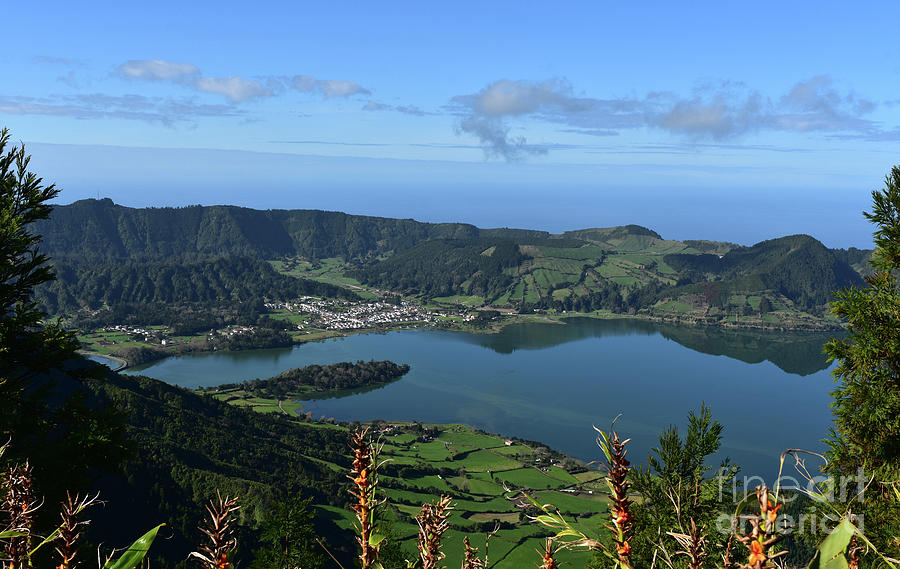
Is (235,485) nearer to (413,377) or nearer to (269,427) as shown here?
(269,427)

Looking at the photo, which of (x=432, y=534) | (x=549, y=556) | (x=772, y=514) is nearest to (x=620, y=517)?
(x=549, y=556)

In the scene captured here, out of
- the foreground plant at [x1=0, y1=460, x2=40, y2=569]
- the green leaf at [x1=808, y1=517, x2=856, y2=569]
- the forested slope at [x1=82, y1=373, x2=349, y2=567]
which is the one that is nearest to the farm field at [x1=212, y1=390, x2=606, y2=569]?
the forested slope at [x1=82, y1=373, x2=349, y2=567]

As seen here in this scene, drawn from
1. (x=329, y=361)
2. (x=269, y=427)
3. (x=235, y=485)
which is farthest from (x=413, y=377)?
(x=235, y=485)

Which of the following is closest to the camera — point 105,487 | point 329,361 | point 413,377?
point 105,487

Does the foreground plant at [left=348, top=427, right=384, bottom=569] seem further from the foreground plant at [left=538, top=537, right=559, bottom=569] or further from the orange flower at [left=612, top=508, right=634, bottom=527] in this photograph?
the orange flower at [left=612, top=508, right=634, bottom=527]

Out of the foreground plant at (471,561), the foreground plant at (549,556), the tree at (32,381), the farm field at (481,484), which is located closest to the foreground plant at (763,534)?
the foreground plant at (549,556)

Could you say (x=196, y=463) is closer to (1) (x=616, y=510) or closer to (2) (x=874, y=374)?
(2) (x=874, y=374)
